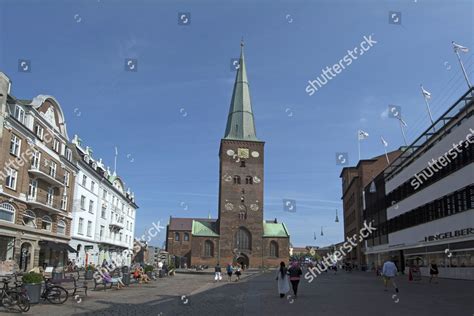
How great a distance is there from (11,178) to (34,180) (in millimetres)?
4811

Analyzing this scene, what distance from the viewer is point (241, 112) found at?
3967 inches

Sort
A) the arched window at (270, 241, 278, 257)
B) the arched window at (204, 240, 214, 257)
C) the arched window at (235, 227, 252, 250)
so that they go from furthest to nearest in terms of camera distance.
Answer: the arched window at (270, 241, 278, 257) → the arched window at (204, 240, 214, 257) → the arched window at (235, 227, 252, 250)

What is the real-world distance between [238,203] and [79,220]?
48741 millimetres

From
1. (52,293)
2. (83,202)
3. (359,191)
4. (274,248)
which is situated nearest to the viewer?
(52,293)

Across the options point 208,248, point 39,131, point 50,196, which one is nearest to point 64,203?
point 50,196

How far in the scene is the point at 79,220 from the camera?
52844 millimetres

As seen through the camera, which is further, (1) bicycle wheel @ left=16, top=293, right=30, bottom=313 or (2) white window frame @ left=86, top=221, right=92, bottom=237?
(2) white window frame @ left=86, top=221, right=92, bottom=237

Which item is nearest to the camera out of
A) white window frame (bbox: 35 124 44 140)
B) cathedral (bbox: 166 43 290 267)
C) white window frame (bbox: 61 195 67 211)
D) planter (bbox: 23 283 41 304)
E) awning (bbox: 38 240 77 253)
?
planter (bbox: 23 283 41 304)

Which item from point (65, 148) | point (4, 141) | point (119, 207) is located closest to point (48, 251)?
point (65, 148)

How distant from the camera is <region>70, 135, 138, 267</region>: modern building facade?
173 feet

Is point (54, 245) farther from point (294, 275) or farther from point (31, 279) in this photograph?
point (294, 275)

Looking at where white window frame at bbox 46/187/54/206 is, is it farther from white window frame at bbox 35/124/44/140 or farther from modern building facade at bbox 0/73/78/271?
white window frame at bbox 35/124/44/140

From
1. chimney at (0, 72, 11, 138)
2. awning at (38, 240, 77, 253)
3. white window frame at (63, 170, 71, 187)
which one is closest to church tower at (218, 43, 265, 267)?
white window frame at (63, 170, 71, 187)

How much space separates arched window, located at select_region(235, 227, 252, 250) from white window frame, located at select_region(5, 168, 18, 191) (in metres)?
65.5
